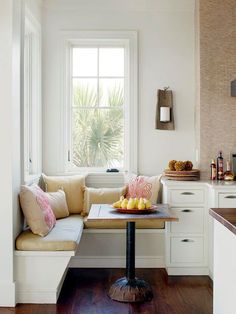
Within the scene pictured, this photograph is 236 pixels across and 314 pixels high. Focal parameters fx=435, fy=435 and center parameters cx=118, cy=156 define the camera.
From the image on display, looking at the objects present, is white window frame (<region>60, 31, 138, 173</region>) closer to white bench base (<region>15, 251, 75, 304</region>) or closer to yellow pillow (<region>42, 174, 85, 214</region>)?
yellow pillow (<region>42, 174, 85, 214</region>)

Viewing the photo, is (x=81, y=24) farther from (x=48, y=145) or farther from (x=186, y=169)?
(x=186, y=169)

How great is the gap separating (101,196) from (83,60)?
1.66 meters

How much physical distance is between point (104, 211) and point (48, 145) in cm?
162

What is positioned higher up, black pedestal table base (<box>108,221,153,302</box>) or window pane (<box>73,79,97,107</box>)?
window pane (<box>73,79,97,107</box>)

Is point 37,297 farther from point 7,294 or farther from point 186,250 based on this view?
point 186,250

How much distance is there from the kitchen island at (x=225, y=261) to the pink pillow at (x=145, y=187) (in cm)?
194

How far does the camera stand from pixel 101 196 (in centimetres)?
466

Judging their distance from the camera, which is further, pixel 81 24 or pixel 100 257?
pixel 81 24

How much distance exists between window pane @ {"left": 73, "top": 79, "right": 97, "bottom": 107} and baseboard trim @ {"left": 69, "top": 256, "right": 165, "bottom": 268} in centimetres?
179

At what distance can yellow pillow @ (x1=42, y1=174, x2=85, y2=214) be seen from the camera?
4.73m

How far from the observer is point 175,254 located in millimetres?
4273

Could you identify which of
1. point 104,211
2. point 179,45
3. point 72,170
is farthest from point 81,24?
point 104,211

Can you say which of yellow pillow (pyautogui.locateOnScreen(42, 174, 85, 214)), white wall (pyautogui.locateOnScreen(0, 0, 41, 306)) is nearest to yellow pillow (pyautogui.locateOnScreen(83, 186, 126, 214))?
yellow pillow (pyautogui.locateOnScreen(42, 174, 85, 214))

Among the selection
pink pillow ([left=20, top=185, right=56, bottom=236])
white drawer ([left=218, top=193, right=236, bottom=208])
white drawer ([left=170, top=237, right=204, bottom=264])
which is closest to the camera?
pink pillow ([left=20, top=185, right=56, bottom=236])
